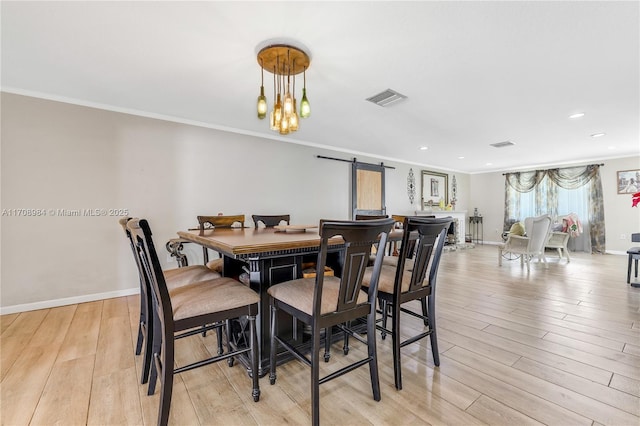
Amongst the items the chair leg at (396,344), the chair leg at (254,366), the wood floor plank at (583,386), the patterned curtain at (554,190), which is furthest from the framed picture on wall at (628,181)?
the chair leg at (254,366)

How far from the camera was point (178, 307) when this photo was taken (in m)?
1.28

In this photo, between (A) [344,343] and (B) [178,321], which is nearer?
(B) [178,321]

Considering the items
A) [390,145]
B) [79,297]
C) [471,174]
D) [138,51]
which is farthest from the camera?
[471,174]

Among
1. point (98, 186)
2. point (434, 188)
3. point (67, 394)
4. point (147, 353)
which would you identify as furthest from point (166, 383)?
point (434, 188)

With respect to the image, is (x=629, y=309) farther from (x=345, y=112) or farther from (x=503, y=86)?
(x=345, y=112)

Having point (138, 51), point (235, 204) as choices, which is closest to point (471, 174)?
point (235, 204)

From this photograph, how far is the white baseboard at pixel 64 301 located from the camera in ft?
9.04

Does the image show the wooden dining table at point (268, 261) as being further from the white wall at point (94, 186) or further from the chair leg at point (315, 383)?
the white wall at point (94, 186)

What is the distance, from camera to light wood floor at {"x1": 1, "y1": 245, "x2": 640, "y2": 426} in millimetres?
1363

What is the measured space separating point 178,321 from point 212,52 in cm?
204

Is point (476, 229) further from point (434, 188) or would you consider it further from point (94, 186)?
point (94, 186)

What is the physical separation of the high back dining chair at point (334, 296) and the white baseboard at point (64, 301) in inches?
108

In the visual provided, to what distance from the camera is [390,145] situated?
5344 mm

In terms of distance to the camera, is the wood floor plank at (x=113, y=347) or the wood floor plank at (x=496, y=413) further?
A: the wood floor plank at (x=113, y=347)
